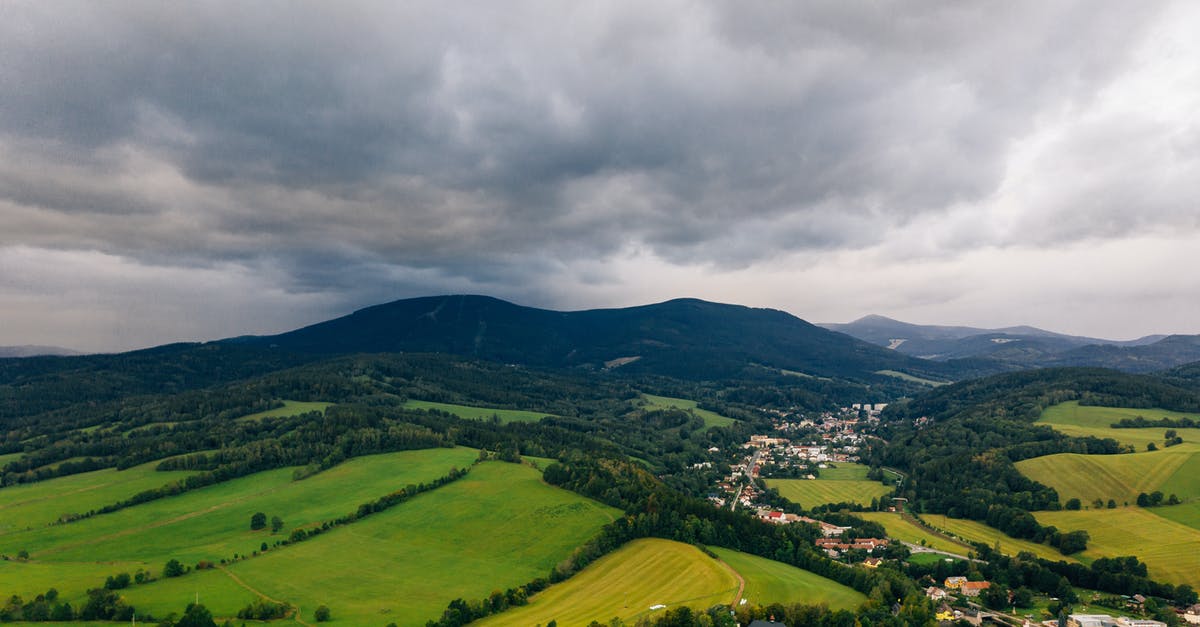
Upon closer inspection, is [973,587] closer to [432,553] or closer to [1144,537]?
[1144,537]

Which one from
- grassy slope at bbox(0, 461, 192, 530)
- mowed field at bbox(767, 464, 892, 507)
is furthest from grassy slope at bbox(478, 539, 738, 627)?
grassy slope at bbox(0, 461, 192, 530)

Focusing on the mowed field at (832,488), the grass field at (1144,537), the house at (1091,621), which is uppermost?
the grass field at (1144,537)

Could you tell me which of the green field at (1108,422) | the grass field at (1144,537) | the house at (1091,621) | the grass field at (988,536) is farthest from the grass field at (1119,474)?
the house at (1091,621)

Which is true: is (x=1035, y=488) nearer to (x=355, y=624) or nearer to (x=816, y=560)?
(x=816, y=560)

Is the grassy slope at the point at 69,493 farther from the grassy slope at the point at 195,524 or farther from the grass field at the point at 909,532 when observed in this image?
the grass field at the point at 909,532

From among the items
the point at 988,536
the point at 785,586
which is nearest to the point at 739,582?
the point at 785,586

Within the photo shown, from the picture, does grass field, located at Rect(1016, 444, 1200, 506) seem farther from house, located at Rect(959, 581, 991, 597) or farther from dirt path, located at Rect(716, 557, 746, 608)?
dirt path, located at Rect(716, 557, 746, 608)

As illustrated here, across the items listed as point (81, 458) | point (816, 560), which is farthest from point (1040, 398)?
point (81, 458)
